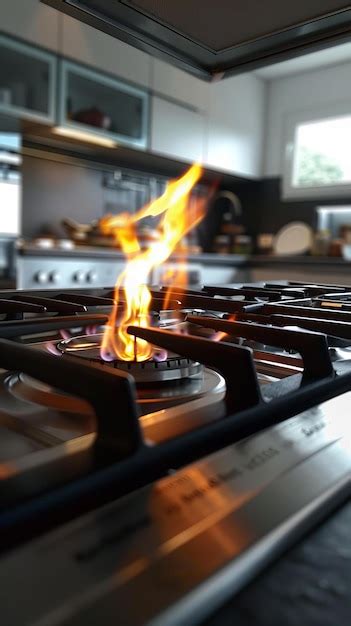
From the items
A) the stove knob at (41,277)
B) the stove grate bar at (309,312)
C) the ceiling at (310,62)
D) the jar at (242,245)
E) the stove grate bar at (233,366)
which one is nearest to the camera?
the stove grate bar at (233,366)

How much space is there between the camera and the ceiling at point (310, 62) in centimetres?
289

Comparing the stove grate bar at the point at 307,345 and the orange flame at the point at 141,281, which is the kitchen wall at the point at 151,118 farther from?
the stove grate bar at the point at 307,345

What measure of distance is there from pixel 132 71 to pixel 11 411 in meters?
2.40

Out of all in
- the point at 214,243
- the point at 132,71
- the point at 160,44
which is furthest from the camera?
the point at 214,243

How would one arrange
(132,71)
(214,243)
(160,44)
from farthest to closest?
(214,243) → (132,71) → (160,44)

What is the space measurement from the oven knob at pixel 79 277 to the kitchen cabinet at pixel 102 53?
2.90ft

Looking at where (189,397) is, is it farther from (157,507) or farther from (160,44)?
(160,44)

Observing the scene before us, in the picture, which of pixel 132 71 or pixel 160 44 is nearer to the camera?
pixel 160 44

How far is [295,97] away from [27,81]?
1.80 m

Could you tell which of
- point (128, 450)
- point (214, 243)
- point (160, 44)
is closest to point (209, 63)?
point (160, 44)

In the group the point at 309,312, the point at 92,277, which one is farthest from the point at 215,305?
the point at 92,277

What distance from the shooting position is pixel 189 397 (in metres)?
0.35

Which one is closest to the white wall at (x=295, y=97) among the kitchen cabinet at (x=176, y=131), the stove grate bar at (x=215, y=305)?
the kitchen cabinet at (x=176, y=131)

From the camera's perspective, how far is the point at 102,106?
2.48 meters
